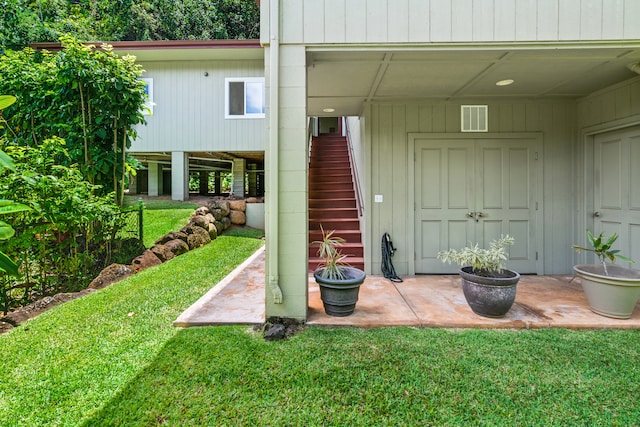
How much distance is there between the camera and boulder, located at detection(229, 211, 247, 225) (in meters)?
8.30

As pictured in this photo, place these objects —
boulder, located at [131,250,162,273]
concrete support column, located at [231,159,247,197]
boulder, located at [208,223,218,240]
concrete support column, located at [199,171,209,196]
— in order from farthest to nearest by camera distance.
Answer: concrete support column, located at [199,171,209,196]
concrete support column, located at [231,159,247,197]
boulder, located at [208,223,218,240]
boulder, located at [131,250,162,273]

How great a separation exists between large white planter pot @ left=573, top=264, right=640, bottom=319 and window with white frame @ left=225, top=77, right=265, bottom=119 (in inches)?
290

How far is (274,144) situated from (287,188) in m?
0.41

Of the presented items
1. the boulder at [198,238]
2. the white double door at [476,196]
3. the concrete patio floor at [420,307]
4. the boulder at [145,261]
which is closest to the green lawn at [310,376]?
the concrete patio floor at [420,307]

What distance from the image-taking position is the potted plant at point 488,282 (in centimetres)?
285

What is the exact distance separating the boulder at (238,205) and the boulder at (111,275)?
3.99m

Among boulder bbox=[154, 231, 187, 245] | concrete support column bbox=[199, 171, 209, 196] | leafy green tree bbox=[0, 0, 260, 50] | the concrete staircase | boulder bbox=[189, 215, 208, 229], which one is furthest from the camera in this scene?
concrete support column bbox=[199, 171, 209, 196]

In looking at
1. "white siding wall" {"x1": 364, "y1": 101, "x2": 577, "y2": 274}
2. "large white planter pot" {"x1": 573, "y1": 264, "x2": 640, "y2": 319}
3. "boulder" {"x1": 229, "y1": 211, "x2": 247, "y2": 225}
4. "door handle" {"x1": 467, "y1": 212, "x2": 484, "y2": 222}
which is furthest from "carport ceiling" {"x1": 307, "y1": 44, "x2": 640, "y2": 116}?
"boulder" {"x1": 229, "y1": 211, "x2": 247, "y2": 225}

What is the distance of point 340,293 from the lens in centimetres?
292

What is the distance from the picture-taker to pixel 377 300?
3463 mm

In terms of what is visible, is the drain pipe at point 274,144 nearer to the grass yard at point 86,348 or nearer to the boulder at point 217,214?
the grass yard at point 86,348

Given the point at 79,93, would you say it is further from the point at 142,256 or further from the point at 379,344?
the point at 379,344

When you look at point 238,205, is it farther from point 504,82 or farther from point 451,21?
point 451,21

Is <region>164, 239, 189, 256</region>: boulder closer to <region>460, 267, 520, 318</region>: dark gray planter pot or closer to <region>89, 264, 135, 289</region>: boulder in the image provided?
<region>89, 264, 135, 289</region>: boulder
